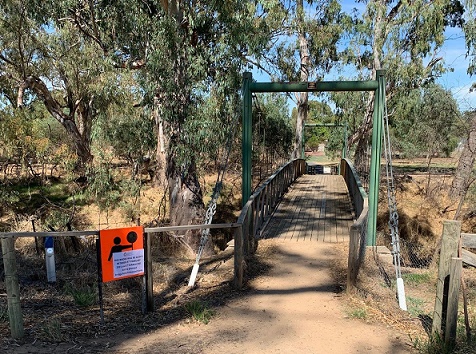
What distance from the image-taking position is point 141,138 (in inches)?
444

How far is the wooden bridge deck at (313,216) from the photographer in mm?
7633

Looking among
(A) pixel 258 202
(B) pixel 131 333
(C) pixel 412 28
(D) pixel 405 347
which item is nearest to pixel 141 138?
(A) pixel 258 202

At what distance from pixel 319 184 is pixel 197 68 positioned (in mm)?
8134

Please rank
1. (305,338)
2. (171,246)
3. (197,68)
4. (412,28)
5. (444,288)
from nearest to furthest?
(444,288)
(305,338)
(197,68)
(171,246)
(412,28)

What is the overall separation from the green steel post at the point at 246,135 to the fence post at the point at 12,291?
4157mm

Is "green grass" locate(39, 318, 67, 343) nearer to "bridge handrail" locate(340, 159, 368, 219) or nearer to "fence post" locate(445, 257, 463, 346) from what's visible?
"fence post" locate(445, 257, 463, 346)

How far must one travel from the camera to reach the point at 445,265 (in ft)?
11.4

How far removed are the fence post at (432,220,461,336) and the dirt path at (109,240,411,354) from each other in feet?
1.19

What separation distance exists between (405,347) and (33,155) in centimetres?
1381

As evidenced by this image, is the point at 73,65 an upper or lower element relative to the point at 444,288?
upper

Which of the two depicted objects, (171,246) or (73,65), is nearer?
(171,246)

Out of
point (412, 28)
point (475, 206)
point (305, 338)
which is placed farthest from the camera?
point (412, 28)

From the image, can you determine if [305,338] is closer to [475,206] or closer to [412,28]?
[475,206]

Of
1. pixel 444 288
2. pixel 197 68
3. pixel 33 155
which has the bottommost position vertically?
pixel 444 288
